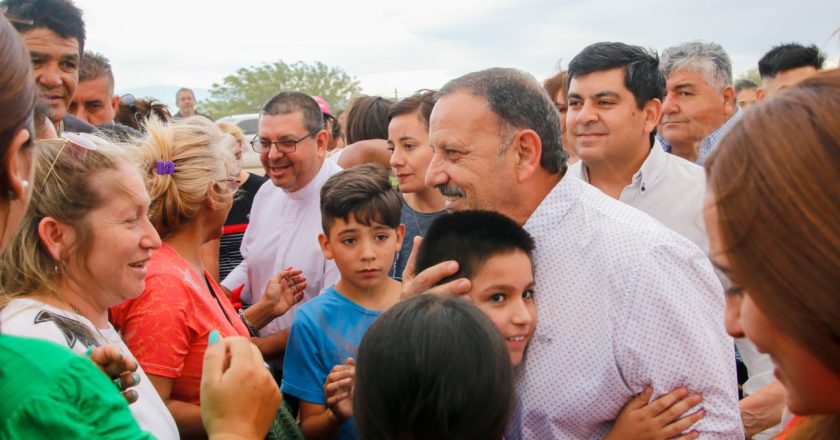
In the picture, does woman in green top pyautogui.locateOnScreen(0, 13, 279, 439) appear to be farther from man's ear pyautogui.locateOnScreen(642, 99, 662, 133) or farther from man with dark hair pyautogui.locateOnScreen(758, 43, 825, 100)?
man with dark hair pyautogui.locateOnScreen(758, 43, 825, 100)

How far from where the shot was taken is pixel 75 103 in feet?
17.9

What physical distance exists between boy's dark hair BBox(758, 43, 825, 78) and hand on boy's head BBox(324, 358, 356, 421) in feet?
19.9

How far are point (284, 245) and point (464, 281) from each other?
2681 millimetres

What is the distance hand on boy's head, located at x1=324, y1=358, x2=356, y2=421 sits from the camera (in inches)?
110

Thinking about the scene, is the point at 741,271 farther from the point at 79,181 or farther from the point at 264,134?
the point at 264,134

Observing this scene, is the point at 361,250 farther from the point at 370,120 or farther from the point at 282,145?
the point at 370,120

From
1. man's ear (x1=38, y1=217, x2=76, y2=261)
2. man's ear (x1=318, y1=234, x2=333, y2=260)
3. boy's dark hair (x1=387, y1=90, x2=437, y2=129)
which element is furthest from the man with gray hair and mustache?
man's ear (x1=38, y1=217, x2=76, y2=261)

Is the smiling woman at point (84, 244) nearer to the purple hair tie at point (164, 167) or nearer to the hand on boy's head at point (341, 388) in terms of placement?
the purple hair tie at point (164, 167)

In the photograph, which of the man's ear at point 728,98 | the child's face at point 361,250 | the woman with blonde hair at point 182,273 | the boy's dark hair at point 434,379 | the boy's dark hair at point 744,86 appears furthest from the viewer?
the boy's dark hair at point 744,86

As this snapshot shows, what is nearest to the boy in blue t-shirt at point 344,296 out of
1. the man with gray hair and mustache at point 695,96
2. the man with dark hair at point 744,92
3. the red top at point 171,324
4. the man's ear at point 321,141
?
the red top at point 171,324

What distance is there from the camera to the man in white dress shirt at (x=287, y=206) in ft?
15.4

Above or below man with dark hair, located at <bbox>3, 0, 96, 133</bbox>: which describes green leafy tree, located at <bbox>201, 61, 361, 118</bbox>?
below

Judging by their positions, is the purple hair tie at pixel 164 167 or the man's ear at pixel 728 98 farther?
the man's ear at pixel 728 98

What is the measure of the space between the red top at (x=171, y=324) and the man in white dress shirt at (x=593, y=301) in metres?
0.84
